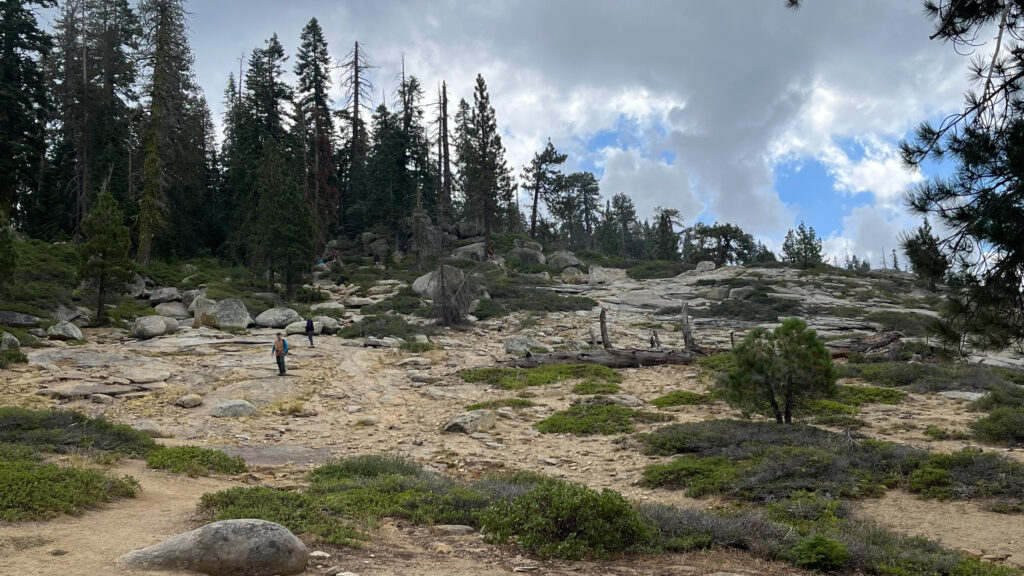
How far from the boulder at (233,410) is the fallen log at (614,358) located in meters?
8.77

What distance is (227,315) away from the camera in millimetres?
25188

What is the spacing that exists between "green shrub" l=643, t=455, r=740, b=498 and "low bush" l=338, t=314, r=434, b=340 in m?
16.1

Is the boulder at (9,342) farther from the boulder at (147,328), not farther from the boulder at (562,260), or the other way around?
the boulder at (562,260)

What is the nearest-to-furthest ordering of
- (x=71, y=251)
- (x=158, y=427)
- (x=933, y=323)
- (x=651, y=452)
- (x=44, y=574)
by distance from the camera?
(x=44, y=574) < (x=933, y=323) < (x=651, y=452) < (x=158, y=427) < (x=71, y=251)

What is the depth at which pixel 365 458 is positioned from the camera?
981 centimetres

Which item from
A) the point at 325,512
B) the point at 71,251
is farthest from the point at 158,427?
the point at 71,251

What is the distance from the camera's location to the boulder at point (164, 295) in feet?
90.9

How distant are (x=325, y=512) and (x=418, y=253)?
3923cm

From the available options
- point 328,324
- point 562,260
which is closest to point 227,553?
point 328,324

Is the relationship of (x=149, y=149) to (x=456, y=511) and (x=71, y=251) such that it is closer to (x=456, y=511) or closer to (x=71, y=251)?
(x=71, y=251)

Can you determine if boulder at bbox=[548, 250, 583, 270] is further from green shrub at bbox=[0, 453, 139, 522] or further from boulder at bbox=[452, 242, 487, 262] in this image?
green shrub at bbox=[0, 453, 139, 522]

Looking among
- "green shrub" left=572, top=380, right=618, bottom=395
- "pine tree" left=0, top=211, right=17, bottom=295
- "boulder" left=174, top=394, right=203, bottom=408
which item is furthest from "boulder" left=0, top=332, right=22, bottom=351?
"green shrub" left=572, top=380, right=618, bottom=395

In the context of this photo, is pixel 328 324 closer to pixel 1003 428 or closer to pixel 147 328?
pixel 147 328

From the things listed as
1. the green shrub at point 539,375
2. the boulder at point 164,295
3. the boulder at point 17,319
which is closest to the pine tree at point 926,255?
the green shrub at point 539,375
